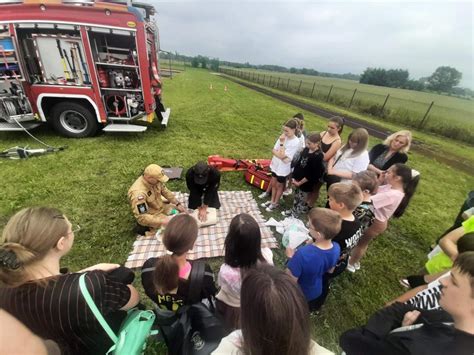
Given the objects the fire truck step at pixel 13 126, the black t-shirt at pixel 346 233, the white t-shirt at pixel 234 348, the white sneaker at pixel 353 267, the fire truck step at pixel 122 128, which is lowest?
the white sneaker at pixel 353 267

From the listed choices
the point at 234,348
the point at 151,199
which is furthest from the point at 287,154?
the point at 234,348

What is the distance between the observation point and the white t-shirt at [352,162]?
3543mm

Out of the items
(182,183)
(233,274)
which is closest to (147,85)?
(182,183)

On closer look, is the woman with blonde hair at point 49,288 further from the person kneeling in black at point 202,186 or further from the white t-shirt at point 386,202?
the white t-shirt at point 386,202

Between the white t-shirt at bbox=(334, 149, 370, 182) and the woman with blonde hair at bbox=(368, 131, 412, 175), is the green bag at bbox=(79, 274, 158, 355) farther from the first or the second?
the woman with blonde hair at bbox=(368, 131, 412, 175)

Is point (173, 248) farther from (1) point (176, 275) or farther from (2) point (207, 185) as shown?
(2) point (207, 185)

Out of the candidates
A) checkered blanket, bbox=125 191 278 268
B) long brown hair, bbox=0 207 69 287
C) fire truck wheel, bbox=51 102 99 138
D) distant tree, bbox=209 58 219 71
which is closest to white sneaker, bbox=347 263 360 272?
checkered blanket, bbox=125 191 278 268

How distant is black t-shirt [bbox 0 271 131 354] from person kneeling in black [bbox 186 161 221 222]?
2052 mm

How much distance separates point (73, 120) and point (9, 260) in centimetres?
687

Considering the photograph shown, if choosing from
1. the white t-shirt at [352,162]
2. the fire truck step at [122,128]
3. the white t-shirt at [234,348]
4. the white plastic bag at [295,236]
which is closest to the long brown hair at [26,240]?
the white t-shirt at [234,348]

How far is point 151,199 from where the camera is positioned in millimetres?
3461

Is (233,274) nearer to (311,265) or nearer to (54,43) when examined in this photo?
(311,265)

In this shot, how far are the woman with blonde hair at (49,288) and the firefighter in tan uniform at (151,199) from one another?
1.63 m

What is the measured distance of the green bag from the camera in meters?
1.32
